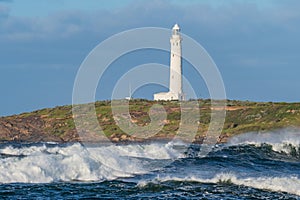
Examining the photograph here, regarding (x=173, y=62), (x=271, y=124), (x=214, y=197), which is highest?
(x=173, y=62)

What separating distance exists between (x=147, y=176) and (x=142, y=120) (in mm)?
59838

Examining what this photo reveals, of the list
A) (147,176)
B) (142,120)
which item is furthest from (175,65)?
(147,176)

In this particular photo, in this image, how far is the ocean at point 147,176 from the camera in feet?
83.6

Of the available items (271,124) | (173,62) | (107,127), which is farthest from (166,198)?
(173,62)

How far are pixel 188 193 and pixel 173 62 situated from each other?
72.2 meters

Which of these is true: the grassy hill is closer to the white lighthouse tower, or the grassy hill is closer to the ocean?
the white lighthouse tower

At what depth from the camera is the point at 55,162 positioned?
31.4m

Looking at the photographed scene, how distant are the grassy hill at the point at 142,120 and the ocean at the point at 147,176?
4036cm

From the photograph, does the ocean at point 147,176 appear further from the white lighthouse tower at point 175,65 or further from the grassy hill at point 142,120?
the white lighthouse tower at point 175,65

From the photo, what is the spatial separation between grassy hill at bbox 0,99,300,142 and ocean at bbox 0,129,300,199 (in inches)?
1589

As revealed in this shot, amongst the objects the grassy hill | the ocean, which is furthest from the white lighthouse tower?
the ocean

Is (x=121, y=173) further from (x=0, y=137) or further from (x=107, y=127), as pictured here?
(x=0, y=137)

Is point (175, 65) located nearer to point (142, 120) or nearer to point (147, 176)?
point (142, 120)

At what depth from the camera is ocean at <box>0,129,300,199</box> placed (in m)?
25.5
